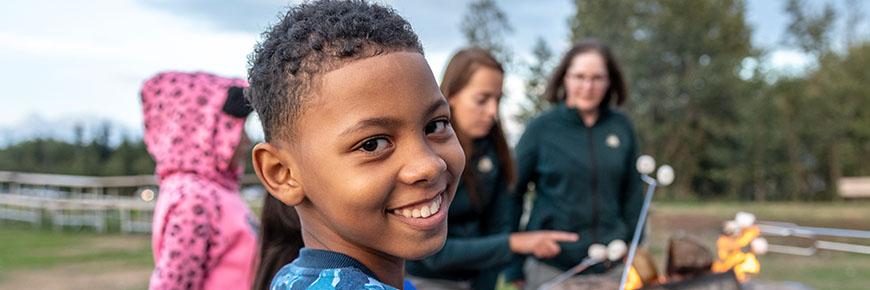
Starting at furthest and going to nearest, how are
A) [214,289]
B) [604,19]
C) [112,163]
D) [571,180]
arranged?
[604,19], [112,163], [571,180], [214,289]

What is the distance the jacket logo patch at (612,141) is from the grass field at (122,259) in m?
5.31

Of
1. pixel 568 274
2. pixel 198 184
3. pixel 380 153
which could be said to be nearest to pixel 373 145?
pixel 380 153

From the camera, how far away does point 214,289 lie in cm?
215

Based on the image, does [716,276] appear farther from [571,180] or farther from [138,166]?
[138,166]

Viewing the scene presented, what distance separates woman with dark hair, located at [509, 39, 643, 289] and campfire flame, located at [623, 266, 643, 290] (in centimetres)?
28

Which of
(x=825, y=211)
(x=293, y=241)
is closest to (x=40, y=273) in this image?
(x=293, y=241)

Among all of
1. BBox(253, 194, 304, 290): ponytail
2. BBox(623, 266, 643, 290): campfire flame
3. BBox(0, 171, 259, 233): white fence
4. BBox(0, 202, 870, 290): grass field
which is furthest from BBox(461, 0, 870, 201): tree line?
BBox(253, 194, 304, 290): ponytail

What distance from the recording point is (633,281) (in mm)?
3105

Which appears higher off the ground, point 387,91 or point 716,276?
point 387,91

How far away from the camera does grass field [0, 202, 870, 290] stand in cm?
779

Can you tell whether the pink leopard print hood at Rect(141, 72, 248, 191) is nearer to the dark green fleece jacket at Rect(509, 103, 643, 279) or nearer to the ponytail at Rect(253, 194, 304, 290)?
the ponytail at Rect(253, 194, 304, 290)

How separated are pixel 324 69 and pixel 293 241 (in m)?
0.83

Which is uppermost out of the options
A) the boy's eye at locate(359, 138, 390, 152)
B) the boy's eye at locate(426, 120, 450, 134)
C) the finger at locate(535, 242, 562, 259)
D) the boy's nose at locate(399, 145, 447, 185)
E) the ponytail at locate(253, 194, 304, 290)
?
the boy's eye at locate(426, 120, 450, 134)

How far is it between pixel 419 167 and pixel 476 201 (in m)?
1.80
